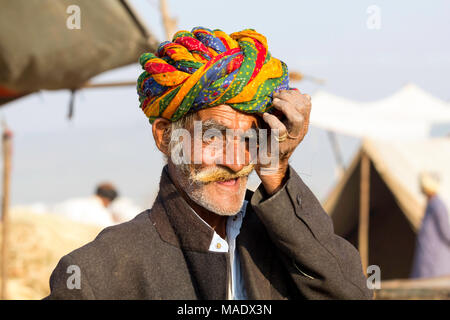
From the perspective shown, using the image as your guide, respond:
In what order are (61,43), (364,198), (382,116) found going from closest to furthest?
1. (61,43)
2. (364,198)
3. (382,116)

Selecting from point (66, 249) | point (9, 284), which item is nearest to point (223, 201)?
point (9, 284)

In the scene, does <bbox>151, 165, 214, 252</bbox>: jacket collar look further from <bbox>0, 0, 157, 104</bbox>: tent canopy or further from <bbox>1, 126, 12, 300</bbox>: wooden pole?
<bbox>1, 126, 12, 300</bbox>: wooden pole

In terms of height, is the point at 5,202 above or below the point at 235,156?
below

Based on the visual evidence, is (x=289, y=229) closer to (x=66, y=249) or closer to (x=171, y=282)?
(x=171, y=282)

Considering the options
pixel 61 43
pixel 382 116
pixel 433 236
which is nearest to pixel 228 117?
pixel 61 43

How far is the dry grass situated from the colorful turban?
15.6ft

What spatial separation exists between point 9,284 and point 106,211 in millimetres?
2201

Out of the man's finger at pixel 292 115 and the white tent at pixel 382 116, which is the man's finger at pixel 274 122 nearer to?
the man's finger at pixel 292 115

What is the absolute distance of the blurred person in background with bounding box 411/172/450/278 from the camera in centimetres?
859

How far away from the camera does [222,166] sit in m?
2.12

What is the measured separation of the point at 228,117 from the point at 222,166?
6.3 inches

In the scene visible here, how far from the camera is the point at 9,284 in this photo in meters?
6.79

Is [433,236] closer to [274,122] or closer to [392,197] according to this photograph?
[392,197]

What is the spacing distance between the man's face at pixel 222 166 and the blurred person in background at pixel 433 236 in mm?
6889
